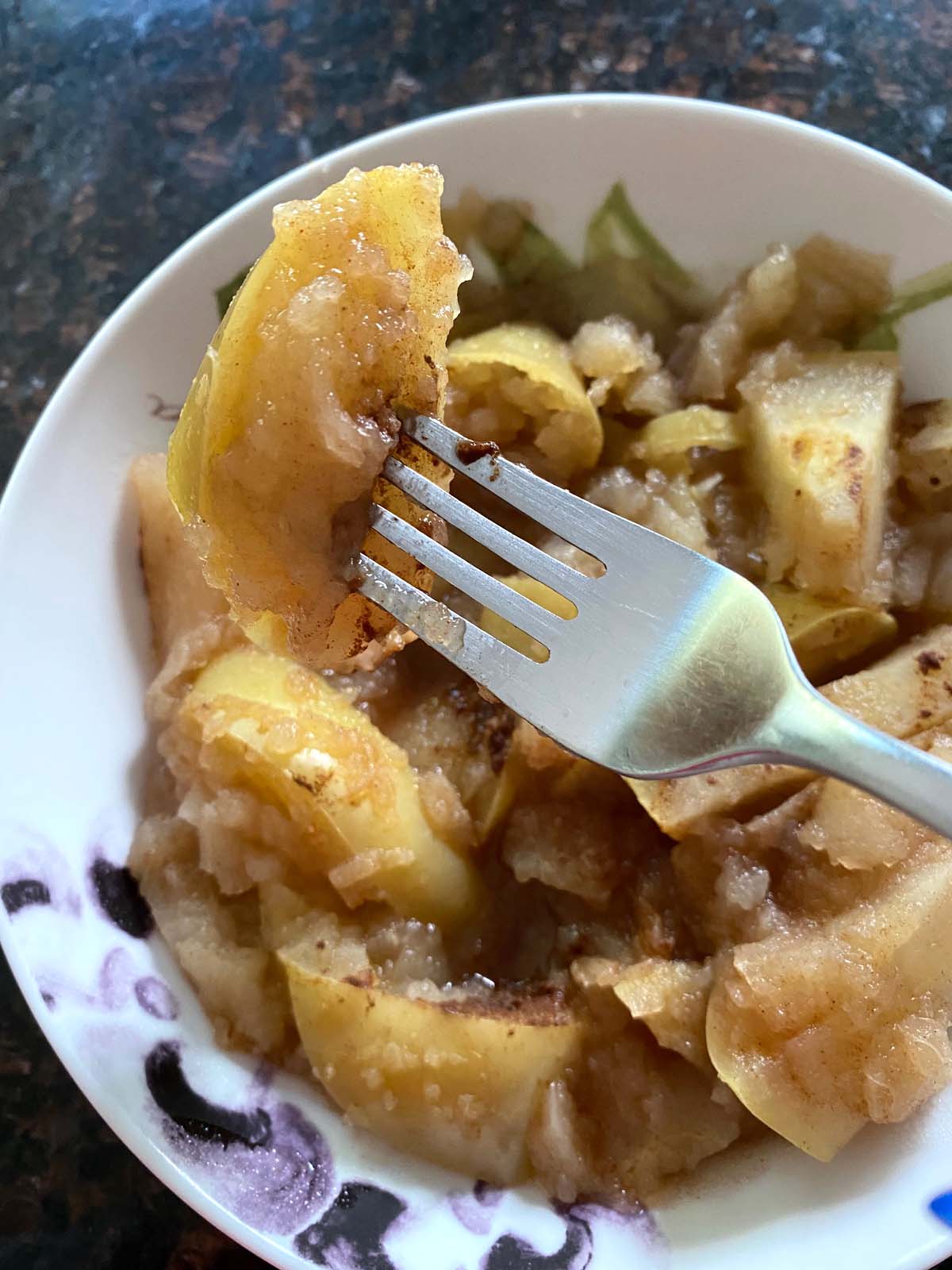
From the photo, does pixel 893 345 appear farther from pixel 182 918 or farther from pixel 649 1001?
pixel 182 918

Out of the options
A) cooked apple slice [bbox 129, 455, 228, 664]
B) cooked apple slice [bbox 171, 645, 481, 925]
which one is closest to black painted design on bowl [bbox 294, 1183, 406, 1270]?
cooked apple slice [bbox 171, 645, 481, 925]

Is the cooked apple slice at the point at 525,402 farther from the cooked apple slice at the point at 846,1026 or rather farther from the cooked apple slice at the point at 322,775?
the cooked apple slice at the point at 846,1026

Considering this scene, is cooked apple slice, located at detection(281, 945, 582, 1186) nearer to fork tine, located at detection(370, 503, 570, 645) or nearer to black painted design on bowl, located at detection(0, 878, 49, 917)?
black painted design on bowl, located at detection(0, 878, 49, 917)

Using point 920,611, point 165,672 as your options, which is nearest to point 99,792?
point 165,672

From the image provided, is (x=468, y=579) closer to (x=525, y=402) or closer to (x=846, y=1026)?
(x=525, y=402)

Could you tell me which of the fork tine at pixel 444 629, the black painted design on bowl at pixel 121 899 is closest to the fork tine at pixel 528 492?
the fork tine at pixel 444 629
